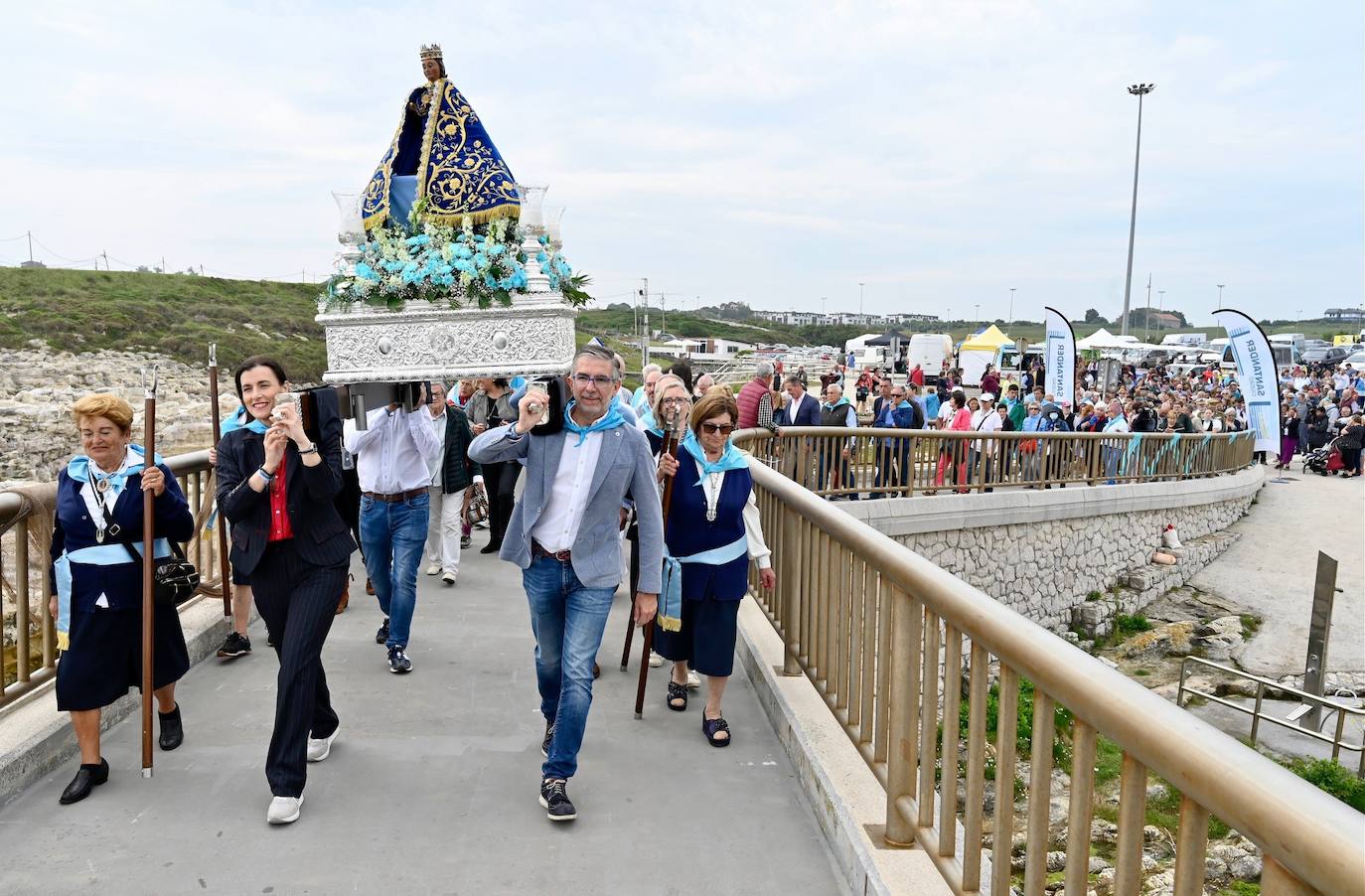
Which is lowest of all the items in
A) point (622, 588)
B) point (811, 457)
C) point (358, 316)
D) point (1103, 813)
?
point (1103, 813)

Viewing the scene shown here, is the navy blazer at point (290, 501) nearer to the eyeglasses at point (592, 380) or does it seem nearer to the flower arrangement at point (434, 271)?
the eyeglasses at point (592, 380)

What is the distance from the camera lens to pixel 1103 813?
8.66 meters

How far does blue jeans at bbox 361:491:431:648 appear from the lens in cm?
572

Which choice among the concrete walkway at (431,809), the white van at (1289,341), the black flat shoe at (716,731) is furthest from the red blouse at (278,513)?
the white van at (1289,341)

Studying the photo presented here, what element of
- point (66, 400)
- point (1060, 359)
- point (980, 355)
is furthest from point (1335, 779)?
point (980, 355)

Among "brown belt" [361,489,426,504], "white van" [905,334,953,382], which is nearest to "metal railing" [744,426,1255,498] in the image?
"brown belt" [361,489,426,504]

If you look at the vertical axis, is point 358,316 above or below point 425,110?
below

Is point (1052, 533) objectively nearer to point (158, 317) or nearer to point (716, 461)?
point (716, 461)

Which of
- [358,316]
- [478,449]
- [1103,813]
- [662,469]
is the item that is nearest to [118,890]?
[478,449]

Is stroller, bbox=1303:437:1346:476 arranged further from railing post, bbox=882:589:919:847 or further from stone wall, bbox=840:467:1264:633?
railing post, bbox=882:589:919:847

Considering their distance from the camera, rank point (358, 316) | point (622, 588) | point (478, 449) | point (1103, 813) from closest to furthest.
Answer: point (478, 449), point (358, 316), point (622, 588), point (1103, 813)

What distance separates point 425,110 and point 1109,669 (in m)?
5.41

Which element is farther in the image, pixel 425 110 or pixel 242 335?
pixel 242 335

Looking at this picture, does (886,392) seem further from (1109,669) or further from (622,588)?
(1109,669)
